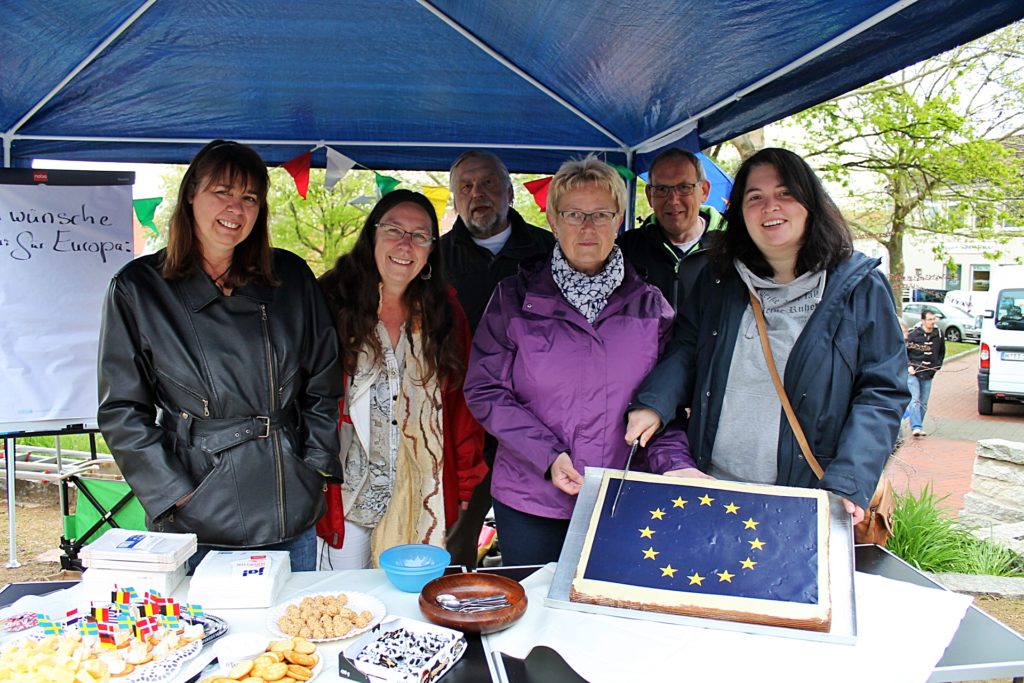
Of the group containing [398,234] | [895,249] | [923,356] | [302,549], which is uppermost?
[895,249]

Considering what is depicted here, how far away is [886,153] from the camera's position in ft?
32.2

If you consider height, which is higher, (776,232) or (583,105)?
(583,105)

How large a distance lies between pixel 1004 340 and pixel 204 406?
38.9ft

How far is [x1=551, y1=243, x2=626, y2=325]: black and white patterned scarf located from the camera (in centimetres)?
225

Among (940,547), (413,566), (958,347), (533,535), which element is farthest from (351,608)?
(958,347)

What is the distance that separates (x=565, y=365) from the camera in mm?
2180

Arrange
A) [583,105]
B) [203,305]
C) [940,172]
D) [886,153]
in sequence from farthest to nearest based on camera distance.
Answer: [886,153] < [940,172] < [583,105] < [203,305]

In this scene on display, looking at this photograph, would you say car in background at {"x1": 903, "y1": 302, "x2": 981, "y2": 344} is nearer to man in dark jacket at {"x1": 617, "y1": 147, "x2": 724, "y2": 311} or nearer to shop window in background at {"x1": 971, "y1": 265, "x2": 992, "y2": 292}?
shop window in background at {"x1": 971, "y1": 265, "x2": 992, "y2": 292}

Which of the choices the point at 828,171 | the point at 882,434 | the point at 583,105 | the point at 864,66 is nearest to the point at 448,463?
the point at 882,434

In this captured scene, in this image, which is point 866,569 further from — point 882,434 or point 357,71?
point 357,71

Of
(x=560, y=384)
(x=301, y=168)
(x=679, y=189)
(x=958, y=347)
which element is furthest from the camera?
(x=958, y=347)

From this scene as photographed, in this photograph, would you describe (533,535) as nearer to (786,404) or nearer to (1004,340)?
(786,404)

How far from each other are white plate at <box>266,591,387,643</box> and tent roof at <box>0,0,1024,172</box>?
213cm

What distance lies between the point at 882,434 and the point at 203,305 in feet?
5.87
